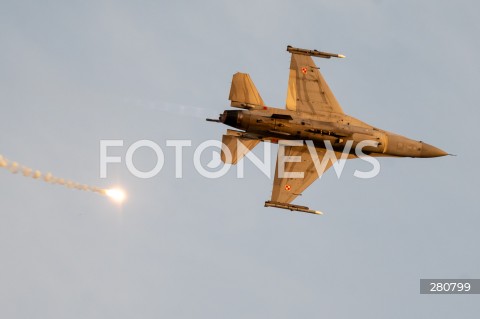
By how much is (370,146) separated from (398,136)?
118 inches

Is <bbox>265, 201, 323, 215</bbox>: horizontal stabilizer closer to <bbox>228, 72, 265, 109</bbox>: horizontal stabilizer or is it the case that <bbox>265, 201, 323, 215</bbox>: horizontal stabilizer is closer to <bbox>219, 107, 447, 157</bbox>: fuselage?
<bbox>219, 107, 447, 157</bbox>: fuselage

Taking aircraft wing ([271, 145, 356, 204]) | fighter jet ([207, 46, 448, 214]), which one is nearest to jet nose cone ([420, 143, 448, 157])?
fighter jet ([207, 46, 448, 214])

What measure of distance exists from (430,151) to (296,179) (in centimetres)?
1100

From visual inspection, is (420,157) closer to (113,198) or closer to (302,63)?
(302,63)

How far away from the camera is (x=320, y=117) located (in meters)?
55.5

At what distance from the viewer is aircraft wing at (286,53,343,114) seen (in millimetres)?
55875

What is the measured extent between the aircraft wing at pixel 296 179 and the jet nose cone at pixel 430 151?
5856 millimetres

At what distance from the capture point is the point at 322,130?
5406cm

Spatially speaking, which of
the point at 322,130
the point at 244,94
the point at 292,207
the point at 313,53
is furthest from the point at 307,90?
the point at 292,207

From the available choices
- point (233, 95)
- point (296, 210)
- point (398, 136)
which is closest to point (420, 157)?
point (398, 136)

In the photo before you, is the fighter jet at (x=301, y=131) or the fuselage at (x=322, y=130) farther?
the fighter jet at (x=301, y=131)

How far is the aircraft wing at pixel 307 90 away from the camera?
5588 cm

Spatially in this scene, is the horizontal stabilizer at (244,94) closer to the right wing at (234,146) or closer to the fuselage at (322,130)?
the fuselage at (322,130)

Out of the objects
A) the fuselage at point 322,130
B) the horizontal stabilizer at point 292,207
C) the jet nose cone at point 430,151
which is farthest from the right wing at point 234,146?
the jet nose cone at point 430,151
